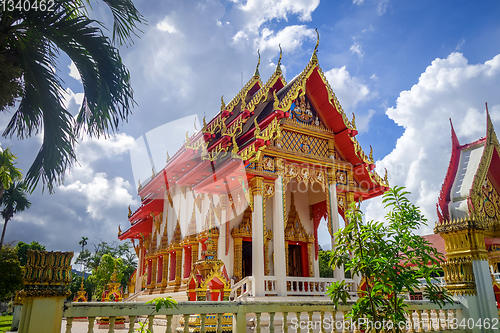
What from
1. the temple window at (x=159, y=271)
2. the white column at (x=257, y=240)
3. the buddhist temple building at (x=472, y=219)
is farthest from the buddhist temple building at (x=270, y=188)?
the buddhist temple building at (x=472, y=219)

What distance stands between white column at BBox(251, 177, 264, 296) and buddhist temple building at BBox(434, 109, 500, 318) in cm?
373

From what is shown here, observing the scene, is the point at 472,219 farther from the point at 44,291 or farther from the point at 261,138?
the point at 44,291

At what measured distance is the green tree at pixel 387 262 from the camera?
3646 millimetres

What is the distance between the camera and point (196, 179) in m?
10.3

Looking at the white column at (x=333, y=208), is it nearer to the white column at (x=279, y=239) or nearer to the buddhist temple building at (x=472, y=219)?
the white column at (x=279, y=239)

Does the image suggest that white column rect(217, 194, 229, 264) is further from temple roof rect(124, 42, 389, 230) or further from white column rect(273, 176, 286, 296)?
white column rect(273, 176, 286, 296)

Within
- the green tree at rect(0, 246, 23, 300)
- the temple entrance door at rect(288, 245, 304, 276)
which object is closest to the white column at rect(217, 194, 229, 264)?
the temple entrance door at rect(288, 245, 304, 276)

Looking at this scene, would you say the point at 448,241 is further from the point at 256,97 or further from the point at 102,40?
the point at 256,97

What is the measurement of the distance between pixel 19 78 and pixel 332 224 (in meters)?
7.65

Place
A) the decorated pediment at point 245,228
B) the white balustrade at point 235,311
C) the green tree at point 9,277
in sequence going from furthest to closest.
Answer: the green tree at point 9,277 → the decorated pediment at point 245,228 → the white balustrade at point 235,311

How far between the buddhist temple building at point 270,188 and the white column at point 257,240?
0.02 m

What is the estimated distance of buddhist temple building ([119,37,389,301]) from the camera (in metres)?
8.53

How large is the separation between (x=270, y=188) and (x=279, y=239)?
1262 millimetres

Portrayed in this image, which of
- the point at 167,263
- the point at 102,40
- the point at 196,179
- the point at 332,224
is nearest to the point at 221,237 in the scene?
the point at 196,179
